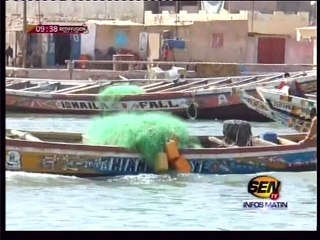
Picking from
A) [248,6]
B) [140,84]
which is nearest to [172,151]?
[140,84]

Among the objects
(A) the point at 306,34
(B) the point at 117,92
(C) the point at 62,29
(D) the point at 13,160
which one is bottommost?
(B) the point at 117,92

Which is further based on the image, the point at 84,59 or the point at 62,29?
the point at 84,59

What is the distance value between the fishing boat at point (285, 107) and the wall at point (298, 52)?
5.35 m

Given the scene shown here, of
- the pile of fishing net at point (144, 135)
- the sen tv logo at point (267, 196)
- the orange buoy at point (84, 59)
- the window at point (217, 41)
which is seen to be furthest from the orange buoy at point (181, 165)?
the window at point (217, 41)

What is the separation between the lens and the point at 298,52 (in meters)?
18.1

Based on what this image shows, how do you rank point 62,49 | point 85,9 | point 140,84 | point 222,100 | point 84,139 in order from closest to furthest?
point 85,9, point 84,139, point 222,100, point 140,84, point 62,49

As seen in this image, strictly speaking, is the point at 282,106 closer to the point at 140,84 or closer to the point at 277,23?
the point at 140,84

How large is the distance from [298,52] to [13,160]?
1203cm

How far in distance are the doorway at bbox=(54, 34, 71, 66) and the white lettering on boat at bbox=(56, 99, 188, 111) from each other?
Result: 2.83 meters

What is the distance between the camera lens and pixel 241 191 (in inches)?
263

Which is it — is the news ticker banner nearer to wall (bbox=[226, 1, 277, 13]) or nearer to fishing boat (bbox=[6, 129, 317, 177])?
fishing boat (bbox=[6, 129, 317, 177])
